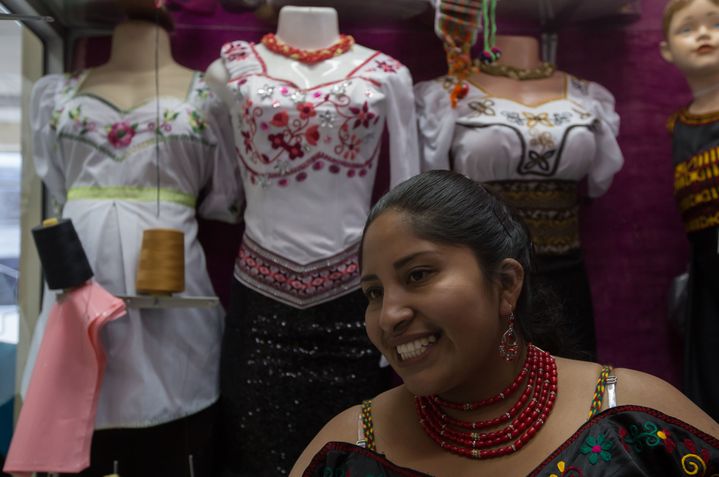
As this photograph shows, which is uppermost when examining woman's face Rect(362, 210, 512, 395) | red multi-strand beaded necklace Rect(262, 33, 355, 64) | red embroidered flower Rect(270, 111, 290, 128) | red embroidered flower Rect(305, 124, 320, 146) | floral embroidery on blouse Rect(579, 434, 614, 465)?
red multi-strand beaded necklace Rect(262, 33, 355, 64)

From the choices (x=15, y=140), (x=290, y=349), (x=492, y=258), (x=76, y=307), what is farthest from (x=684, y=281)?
(x=15, y=140)

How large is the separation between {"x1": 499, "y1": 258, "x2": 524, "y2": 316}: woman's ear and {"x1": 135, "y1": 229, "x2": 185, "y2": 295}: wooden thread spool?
89cm

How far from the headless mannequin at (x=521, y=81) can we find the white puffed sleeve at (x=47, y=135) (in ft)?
3.51

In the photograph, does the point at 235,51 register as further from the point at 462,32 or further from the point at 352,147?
the point at 462,32

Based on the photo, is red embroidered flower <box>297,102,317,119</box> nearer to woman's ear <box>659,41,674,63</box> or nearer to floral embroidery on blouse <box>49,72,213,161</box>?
floral embroidery on blouse <box>49,72,213,161</box>

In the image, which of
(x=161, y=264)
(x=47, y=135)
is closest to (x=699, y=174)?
(x=161, y=264)

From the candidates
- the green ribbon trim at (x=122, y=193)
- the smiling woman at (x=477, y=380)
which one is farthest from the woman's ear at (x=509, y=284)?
the green ribbon trim at (x=122, y=193)

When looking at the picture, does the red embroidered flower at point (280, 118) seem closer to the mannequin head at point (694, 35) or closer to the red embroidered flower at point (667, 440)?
the mannequin head at point (694, 35)

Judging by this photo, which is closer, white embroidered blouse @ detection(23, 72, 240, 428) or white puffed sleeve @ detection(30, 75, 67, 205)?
white embroidered blouse @ detection(23, 72, 240, 428)

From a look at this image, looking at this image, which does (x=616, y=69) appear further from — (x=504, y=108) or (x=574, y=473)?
(x=574, y=473)

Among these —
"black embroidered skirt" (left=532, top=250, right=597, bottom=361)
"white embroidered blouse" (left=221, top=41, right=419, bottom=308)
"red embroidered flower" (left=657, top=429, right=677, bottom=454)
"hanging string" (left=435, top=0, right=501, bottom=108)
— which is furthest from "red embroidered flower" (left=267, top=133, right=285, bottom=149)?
"red embroidered flower" (left=657, top=429, right=677, bottom=454)

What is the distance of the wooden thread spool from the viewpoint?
1771mm

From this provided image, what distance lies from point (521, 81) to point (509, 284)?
110 centimetres

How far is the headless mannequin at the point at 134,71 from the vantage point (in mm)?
1989
